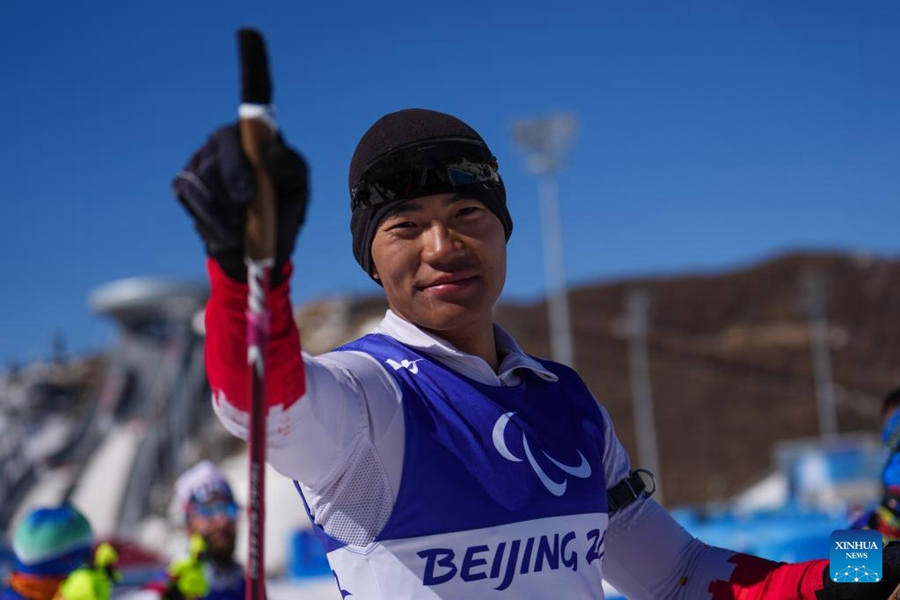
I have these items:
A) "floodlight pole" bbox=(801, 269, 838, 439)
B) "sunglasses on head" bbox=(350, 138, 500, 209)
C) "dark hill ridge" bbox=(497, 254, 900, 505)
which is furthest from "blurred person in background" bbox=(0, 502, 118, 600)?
"dark hill ridge" bbox=(497, 254, 900, 505)

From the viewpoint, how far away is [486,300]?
217 centimetres

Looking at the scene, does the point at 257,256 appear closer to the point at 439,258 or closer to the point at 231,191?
the point at 231,191

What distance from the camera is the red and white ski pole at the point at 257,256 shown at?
4.36 feet

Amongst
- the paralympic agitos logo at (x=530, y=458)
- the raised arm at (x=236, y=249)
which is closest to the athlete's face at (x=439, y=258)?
the paralympic agitos logo at (x=530, y=458)

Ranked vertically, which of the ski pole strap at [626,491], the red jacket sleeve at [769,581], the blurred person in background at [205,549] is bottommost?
the blurred person in background at [205,549]

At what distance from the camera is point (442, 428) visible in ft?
6.42

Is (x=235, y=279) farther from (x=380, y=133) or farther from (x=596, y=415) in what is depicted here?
(x=596, y=415)

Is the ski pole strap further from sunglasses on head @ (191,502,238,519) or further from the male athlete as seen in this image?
sunglasses on head @ (191,502,238,519)

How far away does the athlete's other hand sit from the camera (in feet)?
4.42

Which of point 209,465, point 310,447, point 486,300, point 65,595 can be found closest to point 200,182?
point 310,447

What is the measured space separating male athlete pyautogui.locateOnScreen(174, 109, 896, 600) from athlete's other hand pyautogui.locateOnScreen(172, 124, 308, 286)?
8.5 inches

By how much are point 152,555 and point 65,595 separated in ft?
65.5

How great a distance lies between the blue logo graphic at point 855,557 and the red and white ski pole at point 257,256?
1.27 metres

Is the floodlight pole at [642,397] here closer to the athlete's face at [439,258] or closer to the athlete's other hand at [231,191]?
the athlete's face at [439,258]
